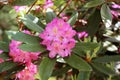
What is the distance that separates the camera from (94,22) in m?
1.73

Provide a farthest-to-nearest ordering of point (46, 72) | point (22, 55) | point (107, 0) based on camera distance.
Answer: point (107, 0)
point (22, 55)
point (46, 72)

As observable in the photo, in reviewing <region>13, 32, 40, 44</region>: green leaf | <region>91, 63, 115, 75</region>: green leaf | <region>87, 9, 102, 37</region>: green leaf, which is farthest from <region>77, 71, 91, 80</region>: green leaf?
<region>87, 9, 102, 37</region>: green leaf

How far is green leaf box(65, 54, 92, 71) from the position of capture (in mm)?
1304

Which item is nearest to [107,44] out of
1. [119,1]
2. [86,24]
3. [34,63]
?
[86,24]

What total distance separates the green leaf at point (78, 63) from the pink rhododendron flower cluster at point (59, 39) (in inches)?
0.8

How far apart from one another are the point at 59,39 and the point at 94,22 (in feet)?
1.41

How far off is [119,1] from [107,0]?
12 cm

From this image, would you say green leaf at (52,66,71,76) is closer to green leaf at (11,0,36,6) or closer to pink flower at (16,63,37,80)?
pink flower at (16,63,37,80)

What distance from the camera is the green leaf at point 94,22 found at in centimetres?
172

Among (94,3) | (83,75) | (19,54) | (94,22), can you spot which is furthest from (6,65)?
(94,22)

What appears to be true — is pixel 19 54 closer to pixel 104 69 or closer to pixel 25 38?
pixel 25 38

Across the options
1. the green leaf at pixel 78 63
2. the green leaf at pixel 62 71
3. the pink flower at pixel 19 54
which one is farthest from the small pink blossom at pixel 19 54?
the green leaf at pixel 62 71

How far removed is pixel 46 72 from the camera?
130cm

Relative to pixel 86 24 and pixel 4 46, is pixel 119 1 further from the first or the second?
pixel 4 46
